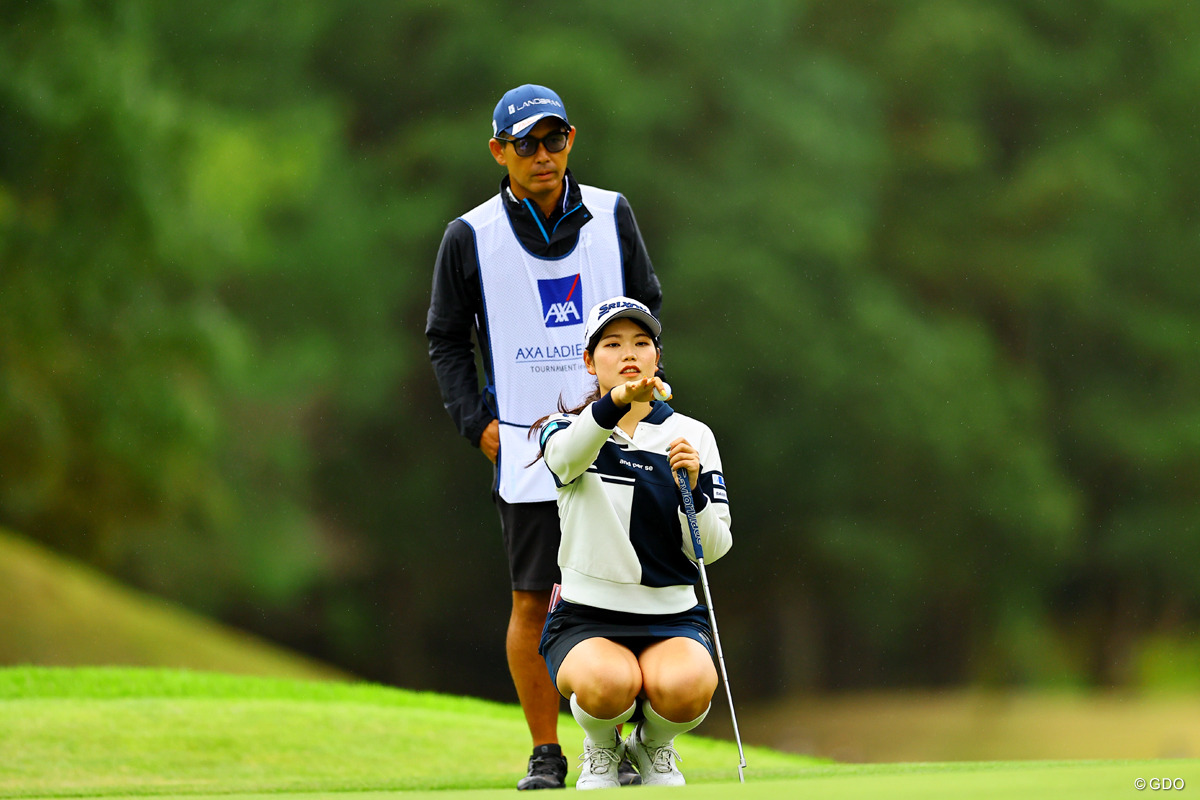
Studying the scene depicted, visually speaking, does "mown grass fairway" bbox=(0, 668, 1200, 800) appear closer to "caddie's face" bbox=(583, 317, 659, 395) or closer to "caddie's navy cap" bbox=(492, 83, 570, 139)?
"caddie's face" bbox=(583, 317, 659, 395)

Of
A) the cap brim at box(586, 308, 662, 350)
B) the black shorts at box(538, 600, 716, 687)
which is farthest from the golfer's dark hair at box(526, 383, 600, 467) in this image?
the black shorts at box(538, 600, 716, 687)

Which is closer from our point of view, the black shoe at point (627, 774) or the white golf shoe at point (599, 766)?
the white golf shoe at point (599, 766)

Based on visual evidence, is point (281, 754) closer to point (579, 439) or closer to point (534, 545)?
point (534, 545)

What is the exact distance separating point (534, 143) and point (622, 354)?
2.34 ft

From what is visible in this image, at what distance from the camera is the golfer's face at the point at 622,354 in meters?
2.85

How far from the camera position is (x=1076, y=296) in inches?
536

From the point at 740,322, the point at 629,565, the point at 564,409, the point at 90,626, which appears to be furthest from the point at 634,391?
the point at 740,322

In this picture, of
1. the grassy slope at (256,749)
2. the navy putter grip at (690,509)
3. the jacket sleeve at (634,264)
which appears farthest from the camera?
the grassy slope at (256,749)

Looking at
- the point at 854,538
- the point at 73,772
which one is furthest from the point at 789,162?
the point at 73,772

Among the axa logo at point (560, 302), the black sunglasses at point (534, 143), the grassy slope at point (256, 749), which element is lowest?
the grassy slope at point (256, 749)

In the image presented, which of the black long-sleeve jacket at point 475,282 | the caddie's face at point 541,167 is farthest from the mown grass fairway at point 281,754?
the caddie's face at point 541,167

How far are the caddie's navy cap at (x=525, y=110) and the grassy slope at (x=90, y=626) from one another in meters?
8.41

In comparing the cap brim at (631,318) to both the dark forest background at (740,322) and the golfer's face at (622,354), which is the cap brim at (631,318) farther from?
the dark forest background at (740,322)

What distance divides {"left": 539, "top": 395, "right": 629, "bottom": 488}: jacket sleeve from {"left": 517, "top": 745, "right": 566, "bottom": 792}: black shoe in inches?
25.3
